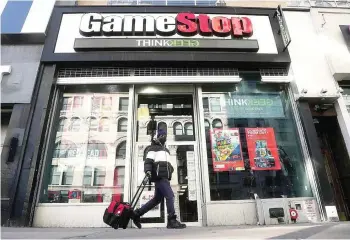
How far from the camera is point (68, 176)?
265 inches

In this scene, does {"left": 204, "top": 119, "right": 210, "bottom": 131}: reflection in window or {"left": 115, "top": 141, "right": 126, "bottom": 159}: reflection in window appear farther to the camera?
{"left": 204, "top": 119, "right": 210, "bottom": 131}: reflection in window

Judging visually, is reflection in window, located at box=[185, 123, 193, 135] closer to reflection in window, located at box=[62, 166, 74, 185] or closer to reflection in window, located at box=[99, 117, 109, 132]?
reflection in window, located at box=[99, 117, 109, 132]

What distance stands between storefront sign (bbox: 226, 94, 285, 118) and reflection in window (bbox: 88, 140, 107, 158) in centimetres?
371

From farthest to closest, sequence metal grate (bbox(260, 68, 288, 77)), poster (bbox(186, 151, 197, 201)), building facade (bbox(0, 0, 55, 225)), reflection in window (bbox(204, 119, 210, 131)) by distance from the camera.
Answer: metal grate (bbox(260, 68, 288, 77)) → reflection in window (bbox(204, 119, 210, 131)) → poster (bbox(186, 151, 197, 201)) → building facade (bbox(0, 0, 55, 225))

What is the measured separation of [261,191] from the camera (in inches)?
266

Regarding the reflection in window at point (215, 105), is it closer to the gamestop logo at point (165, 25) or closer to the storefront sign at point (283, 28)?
the gamestop logo at point (165, 25)

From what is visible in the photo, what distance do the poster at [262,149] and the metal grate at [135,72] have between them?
1.96m

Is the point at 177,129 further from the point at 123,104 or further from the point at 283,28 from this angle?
the point at 283,28

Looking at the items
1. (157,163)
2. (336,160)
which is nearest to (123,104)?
(157,163)

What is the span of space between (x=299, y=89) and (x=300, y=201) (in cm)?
314

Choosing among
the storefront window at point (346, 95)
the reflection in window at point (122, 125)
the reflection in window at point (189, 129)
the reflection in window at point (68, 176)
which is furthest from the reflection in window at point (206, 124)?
the storefront window at point (346, 95)

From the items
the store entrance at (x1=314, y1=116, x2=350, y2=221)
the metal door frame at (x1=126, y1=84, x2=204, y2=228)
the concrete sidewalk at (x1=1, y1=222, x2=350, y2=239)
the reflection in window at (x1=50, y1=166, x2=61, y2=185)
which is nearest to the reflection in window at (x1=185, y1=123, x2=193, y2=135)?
the metal door frame at (x1=126, y1=84, x2=204, y2=228)

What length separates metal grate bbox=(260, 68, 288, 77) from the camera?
8.11m

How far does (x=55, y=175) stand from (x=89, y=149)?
1052 millimetres
